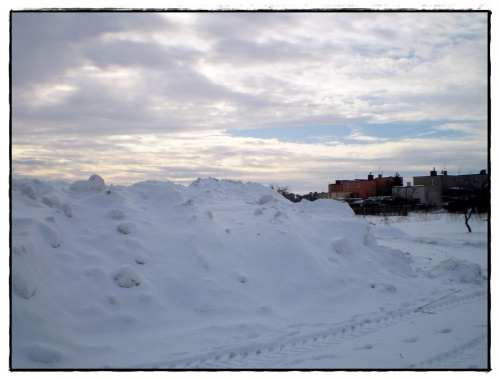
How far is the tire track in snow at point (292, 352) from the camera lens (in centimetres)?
415

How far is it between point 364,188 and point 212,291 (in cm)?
4195

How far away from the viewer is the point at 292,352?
444 centimetres

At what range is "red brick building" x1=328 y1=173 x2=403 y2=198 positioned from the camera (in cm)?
4391

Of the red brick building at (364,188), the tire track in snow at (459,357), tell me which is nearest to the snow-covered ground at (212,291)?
the tire track in snow at (459,357)

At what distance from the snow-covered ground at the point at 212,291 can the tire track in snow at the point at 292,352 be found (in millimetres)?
18

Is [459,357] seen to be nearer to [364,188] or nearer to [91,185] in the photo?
[91,185]

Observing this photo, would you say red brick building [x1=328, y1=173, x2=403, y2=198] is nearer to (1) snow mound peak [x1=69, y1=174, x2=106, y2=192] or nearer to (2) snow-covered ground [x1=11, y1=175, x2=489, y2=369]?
(2) snow-covered ground [x1=11, y1=175, x2=489, y2=369]

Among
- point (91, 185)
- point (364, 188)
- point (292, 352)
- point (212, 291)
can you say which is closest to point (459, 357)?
point (292, 352)

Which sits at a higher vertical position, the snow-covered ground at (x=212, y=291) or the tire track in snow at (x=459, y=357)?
the snow-covered ground at (x=212, y=291)

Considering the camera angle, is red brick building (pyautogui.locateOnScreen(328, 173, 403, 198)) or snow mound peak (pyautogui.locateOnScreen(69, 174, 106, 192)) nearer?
snow mound peak (pyautogui.locateOnScreen(69, 174, 106, 192))

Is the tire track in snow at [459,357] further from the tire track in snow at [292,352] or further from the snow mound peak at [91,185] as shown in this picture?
the snow mound peak at [91,185]

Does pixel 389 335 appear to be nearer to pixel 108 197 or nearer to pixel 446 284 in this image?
pixel 446 284

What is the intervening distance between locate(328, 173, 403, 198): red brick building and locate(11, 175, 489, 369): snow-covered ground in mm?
36288

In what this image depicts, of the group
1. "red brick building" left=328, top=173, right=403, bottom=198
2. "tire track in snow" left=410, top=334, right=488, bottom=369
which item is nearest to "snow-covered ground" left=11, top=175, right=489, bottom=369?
"tire track in snow" left=410, top=334, right=488, bottom=369
